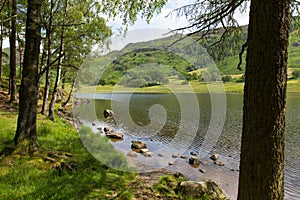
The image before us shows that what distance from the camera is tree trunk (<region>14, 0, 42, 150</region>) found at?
611 centimetres

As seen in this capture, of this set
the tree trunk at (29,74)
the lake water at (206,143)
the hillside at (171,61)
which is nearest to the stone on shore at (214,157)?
the lake water at (206,143)

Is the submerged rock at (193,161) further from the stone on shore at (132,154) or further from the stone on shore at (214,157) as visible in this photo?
the stone on shore at (132,154)

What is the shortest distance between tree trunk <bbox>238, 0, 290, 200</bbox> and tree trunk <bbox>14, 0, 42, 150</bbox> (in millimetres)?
5496

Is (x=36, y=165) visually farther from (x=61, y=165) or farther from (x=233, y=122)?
(x=233, y=122)

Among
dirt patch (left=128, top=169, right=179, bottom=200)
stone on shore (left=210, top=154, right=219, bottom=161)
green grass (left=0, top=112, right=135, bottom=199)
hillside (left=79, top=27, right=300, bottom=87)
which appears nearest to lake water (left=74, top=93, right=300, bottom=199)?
stone on shore (left=210, top=154, right=219, bottom=161)

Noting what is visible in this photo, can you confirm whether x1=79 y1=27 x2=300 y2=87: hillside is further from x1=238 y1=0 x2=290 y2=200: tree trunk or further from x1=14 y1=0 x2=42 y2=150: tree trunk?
x1=14 y1=0 x2=42 y2=150: tree trunk

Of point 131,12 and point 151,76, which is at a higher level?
point 131,12

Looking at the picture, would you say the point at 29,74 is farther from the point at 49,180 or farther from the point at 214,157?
the point at 214,157

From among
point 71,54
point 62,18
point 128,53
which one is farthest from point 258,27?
point 71,54

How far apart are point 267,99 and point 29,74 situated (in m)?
5.72

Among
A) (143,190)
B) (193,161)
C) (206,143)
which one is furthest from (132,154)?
(206,143)

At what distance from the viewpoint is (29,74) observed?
6.13 m

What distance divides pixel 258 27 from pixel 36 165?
5.48m

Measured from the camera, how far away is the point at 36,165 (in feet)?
18.5
